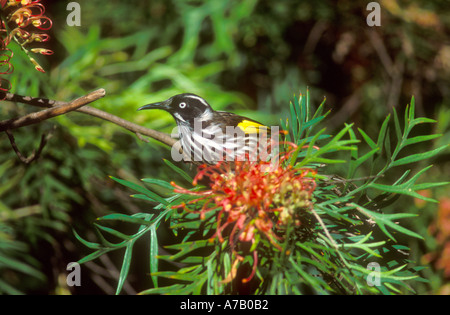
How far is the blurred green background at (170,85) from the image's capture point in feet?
2.10

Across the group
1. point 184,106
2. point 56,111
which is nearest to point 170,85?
point 184,106

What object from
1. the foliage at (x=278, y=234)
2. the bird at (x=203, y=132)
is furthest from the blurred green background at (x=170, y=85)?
the foliage at (x=278, y=234)

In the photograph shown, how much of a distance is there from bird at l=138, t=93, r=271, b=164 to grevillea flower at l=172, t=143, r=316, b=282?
0.36ft

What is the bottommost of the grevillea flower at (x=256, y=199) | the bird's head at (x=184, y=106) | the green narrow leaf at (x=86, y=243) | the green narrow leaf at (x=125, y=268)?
the green narrow leaf at (x=125, y=268)

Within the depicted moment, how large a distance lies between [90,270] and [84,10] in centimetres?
57

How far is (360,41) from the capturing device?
39.8 inches

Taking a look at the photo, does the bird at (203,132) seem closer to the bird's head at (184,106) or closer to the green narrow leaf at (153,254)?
the bird's head at (184,106)

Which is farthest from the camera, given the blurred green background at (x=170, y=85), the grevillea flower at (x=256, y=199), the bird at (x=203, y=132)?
the blurred green background at (x=170, y=85)

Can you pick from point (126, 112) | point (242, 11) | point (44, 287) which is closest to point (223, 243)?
point (126, 112)

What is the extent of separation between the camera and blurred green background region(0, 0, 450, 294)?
0.64 metres

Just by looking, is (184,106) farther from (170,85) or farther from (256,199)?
(170,85)

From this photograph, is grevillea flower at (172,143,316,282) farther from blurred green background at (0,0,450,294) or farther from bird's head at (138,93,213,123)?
blurred green background at (0,0,450,294)

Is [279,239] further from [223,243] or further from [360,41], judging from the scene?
[360,41]

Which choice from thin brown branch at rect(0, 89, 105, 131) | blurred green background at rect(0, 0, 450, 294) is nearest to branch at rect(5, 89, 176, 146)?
thin brown branch at rect(0, 89, 105, 131)
